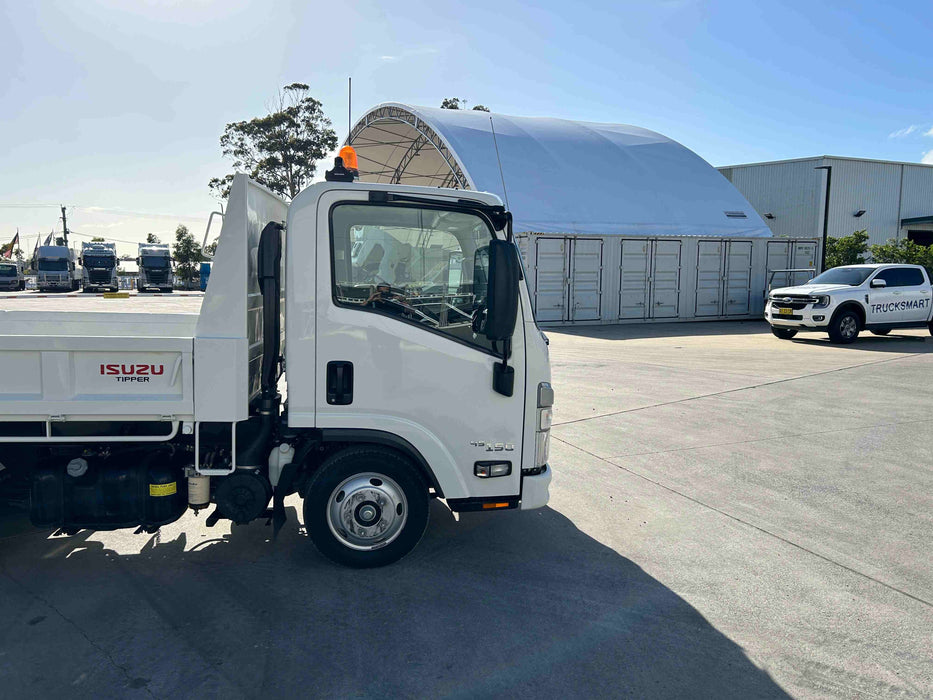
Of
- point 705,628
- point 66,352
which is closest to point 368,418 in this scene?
point 66,352

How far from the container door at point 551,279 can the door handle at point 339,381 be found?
18181 millimetres

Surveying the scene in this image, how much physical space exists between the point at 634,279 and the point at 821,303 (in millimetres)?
7401

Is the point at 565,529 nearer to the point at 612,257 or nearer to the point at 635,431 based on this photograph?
the point at 635,431

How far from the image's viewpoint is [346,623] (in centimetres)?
371

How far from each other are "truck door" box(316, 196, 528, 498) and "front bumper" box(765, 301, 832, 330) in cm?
1500

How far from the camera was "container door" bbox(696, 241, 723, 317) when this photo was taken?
24453mm

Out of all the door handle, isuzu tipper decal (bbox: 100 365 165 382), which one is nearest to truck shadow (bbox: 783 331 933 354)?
the door handle

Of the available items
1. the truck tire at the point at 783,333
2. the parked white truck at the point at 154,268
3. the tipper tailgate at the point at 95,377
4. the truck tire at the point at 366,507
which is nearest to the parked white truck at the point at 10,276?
the parked white truck at the point at 154,268

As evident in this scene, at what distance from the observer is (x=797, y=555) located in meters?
4.75

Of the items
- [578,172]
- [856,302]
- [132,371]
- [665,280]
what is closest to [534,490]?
[132,371]

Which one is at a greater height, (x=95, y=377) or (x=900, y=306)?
(x=95, y=377)

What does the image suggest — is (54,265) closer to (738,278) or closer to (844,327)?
(738,278)

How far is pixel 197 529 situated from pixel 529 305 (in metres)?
2.87

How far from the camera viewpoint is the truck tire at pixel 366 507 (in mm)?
4191
